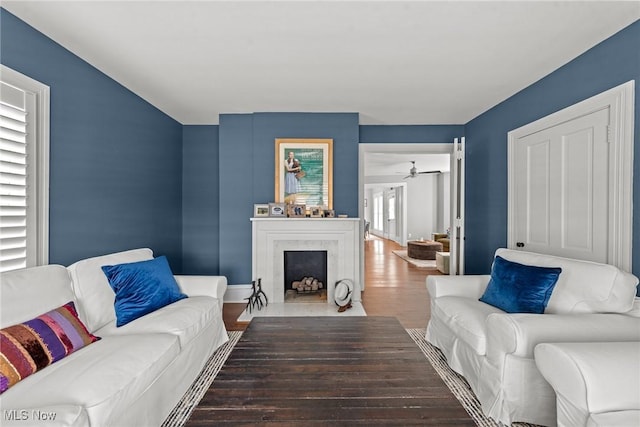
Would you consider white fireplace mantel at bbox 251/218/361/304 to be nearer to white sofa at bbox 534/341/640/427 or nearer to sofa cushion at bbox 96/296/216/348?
sofa cushion at bbox 96/296/216/348

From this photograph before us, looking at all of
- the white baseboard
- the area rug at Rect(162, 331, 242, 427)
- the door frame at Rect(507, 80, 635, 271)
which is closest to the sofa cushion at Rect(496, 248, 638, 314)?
the door frame at Rect(507, 80, 635, 271)

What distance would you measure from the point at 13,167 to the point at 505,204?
457cm

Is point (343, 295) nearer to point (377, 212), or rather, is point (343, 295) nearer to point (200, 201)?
point (200, 201)

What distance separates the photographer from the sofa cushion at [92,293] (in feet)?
6.39

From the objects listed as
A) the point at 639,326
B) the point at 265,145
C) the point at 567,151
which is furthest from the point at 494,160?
the point at 265,145

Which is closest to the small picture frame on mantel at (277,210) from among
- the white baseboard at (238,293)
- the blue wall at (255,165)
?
the blue wall at (255,165)

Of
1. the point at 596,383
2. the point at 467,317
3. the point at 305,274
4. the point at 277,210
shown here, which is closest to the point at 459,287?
the point at 467,317

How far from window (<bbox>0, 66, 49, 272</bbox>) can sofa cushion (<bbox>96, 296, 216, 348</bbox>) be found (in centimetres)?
78

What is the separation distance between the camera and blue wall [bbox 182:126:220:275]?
14.9 feet

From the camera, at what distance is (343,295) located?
140 inches

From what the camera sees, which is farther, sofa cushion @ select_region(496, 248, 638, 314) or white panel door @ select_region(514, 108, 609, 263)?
white panel door @ select_region(514, 108, 609, 263)

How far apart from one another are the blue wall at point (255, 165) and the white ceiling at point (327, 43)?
21.4 inches

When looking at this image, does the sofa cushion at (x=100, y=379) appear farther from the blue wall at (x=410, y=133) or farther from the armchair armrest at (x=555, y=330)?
the blue wall at (x=410, y=133)

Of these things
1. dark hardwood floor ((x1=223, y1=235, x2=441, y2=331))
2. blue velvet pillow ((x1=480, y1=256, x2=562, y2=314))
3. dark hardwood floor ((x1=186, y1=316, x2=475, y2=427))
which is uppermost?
blue velvet pillow ((x1=480, y1=256, x2=562, y2=314))
